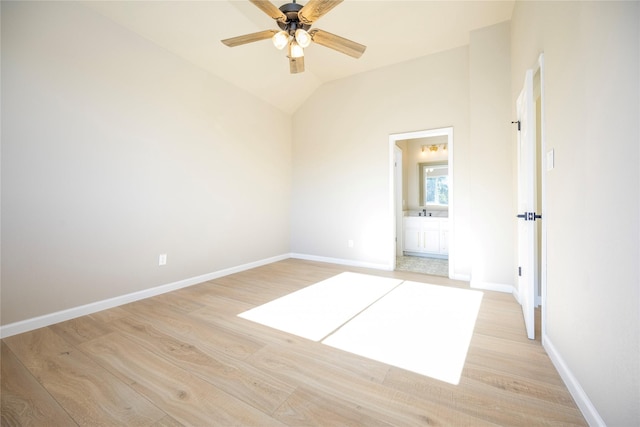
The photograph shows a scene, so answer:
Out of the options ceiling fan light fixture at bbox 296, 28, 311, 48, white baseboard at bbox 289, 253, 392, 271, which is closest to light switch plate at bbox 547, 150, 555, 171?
ceiling fan light fixture at bbox 296, 28, 311, 48

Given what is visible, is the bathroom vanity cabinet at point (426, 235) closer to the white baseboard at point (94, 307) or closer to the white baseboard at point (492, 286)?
the white baseboard at point (492, 286)

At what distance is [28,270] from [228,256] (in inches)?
79.0

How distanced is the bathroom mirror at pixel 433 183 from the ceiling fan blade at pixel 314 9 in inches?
176

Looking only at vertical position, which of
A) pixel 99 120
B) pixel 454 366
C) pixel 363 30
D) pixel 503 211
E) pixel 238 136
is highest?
pixel 363 30

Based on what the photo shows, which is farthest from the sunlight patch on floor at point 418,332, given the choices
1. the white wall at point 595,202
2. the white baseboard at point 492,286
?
the white wall at point 595,202

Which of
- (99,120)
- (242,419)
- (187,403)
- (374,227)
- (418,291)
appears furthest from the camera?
(374,227)

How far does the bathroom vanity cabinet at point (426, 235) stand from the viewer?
5008mm

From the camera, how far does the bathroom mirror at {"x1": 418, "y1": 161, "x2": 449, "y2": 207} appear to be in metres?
5.67

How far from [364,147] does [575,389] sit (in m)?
3.61

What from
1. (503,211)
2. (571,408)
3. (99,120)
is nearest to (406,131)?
(503,211)

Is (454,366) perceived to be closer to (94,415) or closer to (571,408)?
(571,408)

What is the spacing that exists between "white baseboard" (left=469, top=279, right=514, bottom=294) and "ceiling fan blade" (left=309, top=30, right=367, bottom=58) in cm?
298

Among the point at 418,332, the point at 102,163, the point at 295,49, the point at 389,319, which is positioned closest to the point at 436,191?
the point at 389,319

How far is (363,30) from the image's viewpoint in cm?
317
